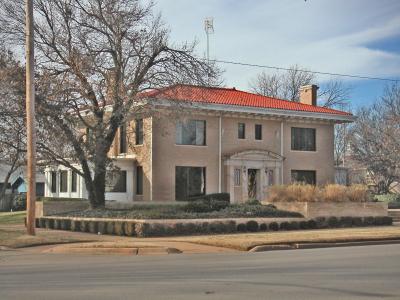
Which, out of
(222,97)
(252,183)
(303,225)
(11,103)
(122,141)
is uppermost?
(222,97)

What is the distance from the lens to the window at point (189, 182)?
3519 centimetres

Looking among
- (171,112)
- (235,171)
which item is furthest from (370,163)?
(171,112)

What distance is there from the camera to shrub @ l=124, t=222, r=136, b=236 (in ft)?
73.2

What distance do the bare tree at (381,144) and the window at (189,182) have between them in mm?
19523

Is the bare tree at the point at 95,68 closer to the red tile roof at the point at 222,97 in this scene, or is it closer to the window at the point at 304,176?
the red tile roof at the point at 222,97

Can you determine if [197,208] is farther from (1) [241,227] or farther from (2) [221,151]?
(2) [221,151]

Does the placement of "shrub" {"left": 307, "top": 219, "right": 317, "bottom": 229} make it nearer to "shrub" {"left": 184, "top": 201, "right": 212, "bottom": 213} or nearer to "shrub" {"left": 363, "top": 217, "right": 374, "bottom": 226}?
"shrub" {"left": 363, "top": 217, "right": 374, "bottom": 226}

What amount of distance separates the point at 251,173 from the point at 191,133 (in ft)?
15.9

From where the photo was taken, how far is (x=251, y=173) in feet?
123

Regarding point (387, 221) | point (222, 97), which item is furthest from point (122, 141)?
point (387, 221)

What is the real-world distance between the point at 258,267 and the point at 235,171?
77.2ft

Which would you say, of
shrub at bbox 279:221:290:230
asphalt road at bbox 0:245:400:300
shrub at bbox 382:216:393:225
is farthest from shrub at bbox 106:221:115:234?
shrub at bbox 382:216:393:225

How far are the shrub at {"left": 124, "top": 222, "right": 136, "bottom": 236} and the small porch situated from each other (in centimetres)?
1444

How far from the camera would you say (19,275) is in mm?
12297
